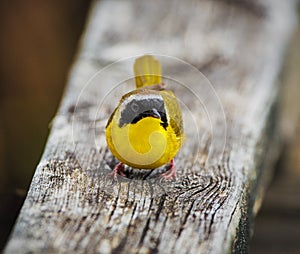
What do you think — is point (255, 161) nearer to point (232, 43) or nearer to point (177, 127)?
point (177, 127)

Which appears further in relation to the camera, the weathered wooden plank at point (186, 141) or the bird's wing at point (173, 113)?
Result: the bird's wing at point (173, 113)

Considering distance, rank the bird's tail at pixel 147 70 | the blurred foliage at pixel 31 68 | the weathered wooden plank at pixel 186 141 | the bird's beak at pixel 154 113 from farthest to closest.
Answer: the blurred foliage at pixel 31 68
the bird's tail at pixel 147 70
the bird's beak at pixel 154 113
the weathered wooden plank at pixel 186 141

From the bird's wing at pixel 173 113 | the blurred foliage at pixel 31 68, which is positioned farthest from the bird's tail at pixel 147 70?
the blurred foliage at pixel 31 68

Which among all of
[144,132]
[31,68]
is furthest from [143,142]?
[31,68]

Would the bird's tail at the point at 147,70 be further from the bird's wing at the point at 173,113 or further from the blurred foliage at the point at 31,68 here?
the blurred foliage at the point at 31,68

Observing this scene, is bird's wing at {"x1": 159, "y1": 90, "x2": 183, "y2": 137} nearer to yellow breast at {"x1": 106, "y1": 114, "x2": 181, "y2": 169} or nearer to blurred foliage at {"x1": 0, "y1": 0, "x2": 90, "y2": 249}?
yellow breast at {"x1": 106, "y1": 114, "x2": 181, "y2": 169}
